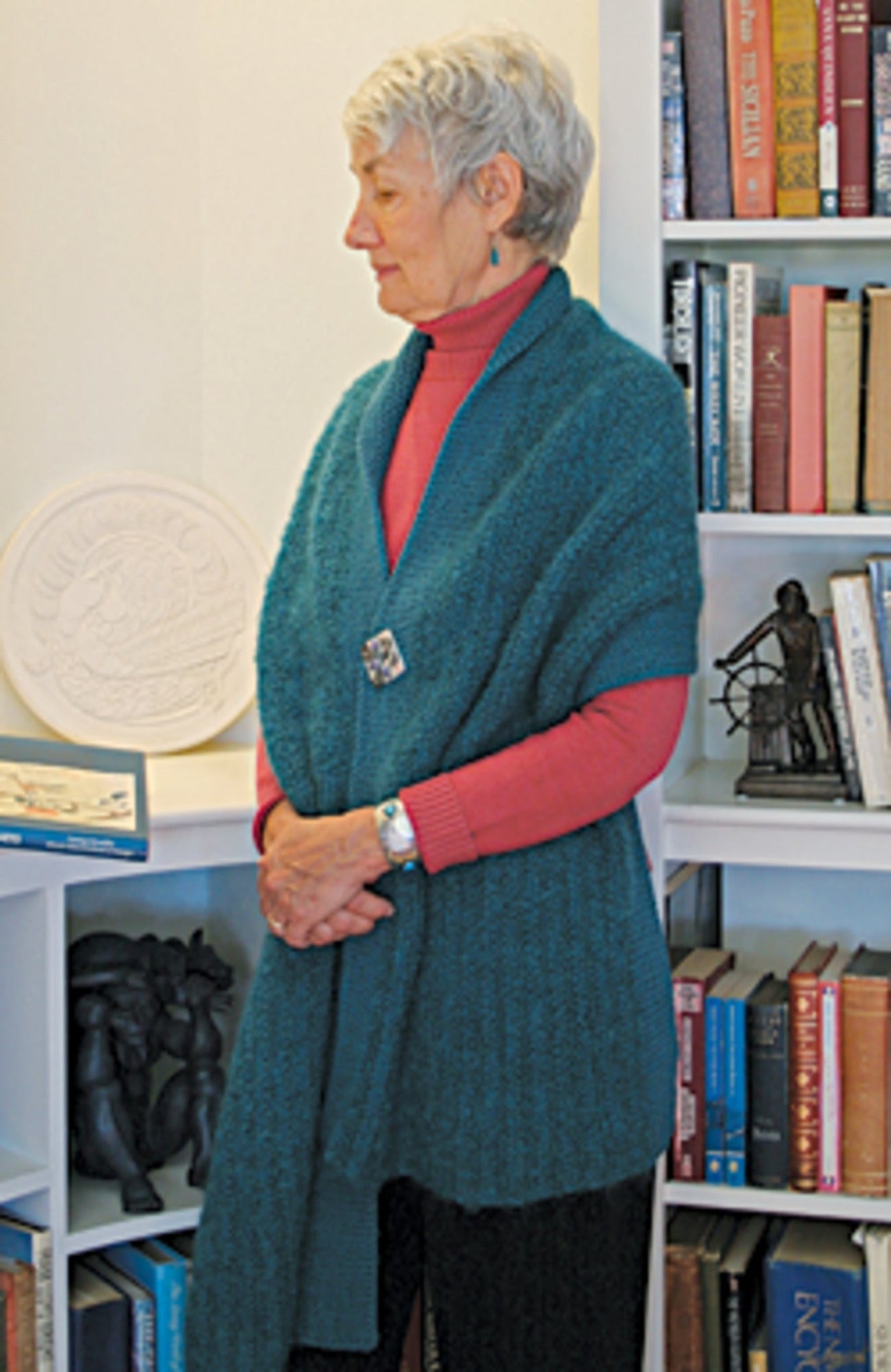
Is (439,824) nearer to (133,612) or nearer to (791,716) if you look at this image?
(791,716)

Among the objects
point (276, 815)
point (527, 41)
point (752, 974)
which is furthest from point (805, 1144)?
point (527, 41)

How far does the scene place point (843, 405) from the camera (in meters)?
1.67

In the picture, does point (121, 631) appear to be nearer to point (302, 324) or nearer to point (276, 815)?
point (302, 324)

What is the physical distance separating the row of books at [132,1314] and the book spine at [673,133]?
1.32 metres

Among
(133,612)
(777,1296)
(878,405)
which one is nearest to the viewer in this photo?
(878,405)

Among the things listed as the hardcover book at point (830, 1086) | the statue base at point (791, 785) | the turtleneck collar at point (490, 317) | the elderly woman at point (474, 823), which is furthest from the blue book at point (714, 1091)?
the turtleneck collar at point (490, 317)

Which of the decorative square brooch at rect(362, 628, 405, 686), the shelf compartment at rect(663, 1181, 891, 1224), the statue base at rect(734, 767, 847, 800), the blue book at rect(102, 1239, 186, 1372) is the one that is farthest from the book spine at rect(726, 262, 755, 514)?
the blue book at rect(102, 1239, 186, 1372)

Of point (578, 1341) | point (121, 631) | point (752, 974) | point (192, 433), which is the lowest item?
point (578, 1341)

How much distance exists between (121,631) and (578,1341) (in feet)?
3.61

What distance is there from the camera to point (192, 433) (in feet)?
7.06

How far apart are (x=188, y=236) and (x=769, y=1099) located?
1.36 meters

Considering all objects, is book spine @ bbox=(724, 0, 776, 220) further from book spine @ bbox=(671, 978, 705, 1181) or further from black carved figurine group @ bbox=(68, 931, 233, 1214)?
black carved figurine group @ bbox=(68, 931, 233, 1214)

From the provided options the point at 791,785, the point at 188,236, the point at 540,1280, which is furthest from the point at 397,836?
the point at 188,236

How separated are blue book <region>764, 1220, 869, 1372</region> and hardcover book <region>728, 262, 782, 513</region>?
2.82 ft
